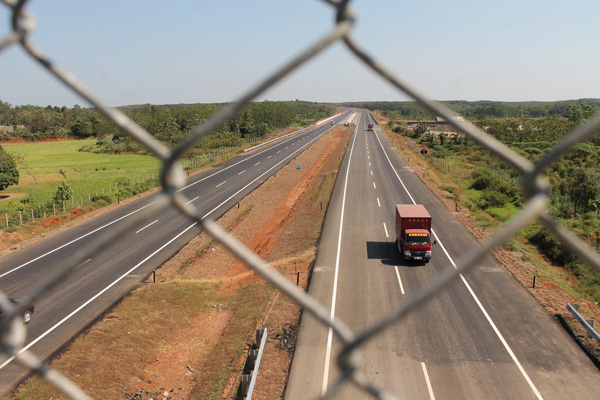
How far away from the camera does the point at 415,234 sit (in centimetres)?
2188

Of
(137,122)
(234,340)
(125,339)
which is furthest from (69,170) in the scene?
(234,340)

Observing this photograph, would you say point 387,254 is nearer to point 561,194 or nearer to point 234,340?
point 234,340

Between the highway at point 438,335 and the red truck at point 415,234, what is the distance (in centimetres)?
68

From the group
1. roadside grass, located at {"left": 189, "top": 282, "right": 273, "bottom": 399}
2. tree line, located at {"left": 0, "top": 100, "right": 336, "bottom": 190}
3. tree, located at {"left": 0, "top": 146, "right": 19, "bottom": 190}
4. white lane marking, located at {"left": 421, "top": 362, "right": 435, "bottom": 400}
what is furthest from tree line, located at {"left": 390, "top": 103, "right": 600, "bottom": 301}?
tree, located at {"left": 0, "top": 146, "right": 19, "bottom": 190}

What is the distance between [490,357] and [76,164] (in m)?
68.6

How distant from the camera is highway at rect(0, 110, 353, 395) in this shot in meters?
16.8

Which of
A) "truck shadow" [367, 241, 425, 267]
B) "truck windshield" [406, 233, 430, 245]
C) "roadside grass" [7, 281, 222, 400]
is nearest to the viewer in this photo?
"roadside grass" [7, 281, 222, 400]

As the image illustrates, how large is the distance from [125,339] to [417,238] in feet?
42.7

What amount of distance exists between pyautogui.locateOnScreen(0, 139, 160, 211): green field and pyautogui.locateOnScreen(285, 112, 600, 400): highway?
72.3 ft

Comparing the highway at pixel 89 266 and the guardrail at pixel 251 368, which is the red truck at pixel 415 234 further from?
the highway at pixel 89 266

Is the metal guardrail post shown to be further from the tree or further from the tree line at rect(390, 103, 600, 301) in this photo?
the tree

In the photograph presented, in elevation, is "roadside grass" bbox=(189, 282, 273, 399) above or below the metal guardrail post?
below

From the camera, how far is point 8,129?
367 ft

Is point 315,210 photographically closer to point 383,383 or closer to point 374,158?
point 383,383
